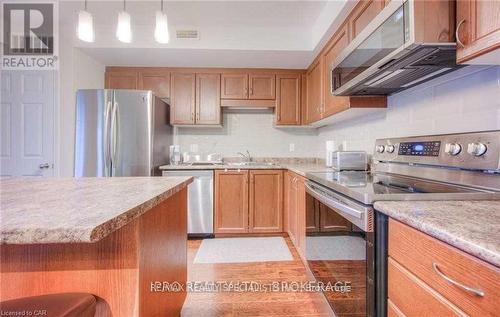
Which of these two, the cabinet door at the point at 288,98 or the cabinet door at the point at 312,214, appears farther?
the cabinet door at the point at 288,98

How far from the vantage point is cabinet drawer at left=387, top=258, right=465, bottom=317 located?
64 cm

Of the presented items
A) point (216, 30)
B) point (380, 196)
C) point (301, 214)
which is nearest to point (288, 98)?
point (216, 30)

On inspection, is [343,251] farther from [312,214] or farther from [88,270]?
[88,270]

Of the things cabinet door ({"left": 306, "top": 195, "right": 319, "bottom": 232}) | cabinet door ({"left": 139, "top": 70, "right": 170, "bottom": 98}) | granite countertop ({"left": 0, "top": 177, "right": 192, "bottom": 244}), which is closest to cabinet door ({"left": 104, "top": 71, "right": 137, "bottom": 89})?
cabinet door ({"left": 139, "top": 70, "right": 170, "bottom": 98})

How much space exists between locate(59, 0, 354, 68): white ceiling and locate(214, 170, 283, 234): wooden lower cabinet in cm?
139

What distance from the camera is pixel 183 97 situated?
3.28 metres

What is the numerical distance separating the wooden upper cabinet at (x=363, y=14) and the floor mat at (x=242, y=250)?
6.75 feet

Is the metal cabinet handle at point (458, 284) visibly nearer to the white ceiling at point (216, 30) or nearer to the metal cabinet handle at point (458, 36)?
the metal cabinet handle at point (458, 36)

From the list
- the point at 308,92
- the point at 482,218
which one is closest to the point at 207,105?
the point at 308,92

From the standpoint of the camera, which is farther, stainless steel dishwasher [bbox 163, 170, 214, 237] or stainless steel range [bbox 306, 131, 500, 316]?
stainless steel dishwasher [bbox 163, 170, 214, 237]

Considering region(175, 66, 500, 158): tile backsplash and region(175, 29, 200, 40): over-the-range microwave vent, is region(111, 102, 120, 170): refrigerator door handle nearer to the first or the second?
region(175, 66, 500, 158): tile backsplash

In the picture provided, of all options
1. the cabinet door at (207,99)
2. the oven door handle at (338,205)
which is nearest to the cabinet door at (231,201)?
the cabinet door at (207,99)

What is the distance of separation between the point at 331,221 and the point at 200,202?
1.87 metres

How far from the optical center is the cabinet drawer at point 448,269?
514mm
